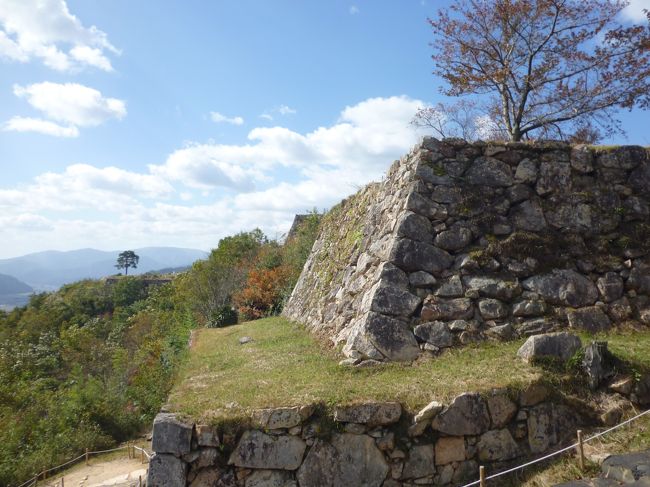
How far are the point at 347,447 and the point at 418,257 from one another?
13.5 ft

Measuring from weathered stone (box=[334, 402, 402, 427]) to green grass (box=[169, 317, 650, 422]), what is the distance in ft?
0.51

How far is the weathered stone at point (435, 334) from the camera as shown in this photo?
25.8 ft

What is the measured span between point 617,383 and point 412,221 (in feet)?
14.3

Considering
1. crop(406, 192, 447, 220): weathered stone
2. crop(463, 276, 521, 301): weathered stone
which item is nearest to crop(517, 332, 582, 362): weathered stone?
crop(463, 276, 521, 301): weathered stone

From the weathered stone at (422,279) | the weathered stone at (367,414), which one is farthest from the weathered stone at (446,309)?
the weathered stone at (367,414)

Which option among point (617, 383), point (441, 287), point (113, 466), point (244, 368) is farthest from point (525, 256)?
point (113, 466)

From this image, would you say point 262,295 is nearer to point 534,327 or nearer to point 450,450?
point 534,327

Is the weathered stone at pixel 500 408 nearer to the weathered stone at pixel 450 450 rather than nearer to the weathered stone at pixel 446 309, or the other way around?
the weathered stone at pixel 450 450

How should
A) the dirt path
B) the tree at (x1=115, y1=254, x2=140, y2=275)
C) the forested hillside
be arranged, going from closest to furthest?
the dirt path → the forested hillside → the tree at (x1=115, y1=254, x2=140, y2=275)

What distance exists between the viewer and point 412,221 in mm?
9023

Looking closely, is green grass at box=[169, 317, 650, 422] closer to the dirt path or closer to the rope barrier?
the dirt path

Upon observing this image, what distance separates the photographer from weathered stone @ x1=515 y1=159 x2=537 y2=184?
9.56m

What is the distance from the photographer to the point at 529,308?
8.37 m

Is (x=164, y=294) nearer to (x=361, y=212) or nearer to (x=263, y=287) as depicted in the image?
Result: (x=263, y=287)
